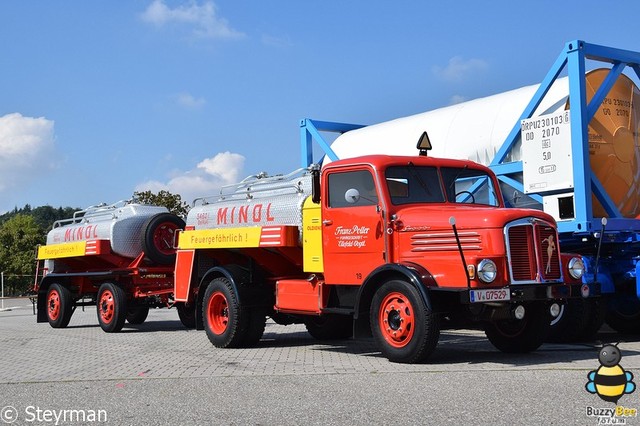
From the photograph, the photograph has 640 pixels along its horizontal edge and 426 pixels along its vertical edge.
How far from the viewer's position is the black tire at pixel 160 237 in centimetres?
1616

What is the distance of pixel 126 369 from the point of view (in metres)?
9.59

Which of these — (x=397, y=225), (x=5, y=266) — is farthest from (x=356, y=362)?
(x=5, y=266)

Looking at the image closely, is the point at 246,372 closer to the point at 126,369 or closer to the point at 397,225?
the point at 126,369

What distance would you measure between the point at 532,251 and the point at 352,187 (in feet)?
7.91

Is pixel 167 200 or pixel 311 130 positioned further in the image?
pixel 167 200

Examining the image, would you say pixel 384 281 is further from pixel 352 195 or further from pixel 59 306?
pixel 59 306

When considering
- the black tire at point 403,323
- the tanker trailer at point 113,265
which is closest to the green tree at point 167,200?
the tanker trailer at point 113,265

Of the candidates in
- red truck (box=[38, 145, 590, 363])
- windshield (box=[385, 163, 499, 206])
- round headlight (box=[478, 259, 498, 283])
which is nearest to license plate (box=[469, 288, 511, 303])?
red truck (box=[38, 145, 590, 363])

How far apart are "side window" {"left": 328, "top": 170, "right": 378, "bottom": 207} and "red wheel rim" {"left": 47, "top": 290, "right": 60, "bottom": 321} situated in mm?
9471

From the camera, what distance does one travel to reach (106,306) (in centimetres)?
1617

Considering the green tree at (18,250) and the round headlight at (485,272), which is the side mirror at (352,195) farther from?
the green tree at (18,250)

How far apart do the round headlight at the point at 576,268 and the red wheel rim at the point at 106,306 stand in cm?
928

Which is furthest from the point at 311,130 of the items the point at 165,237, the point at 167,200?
the point at 167,200

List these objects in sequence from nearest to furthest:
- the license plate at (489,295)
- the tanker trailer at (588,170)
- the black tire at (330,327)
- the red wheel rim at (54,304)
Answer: the license plate at (489,295) < the tanker trailer at (588,170) < the black tire at (330,327) < the red wheel rim at (54,304)
